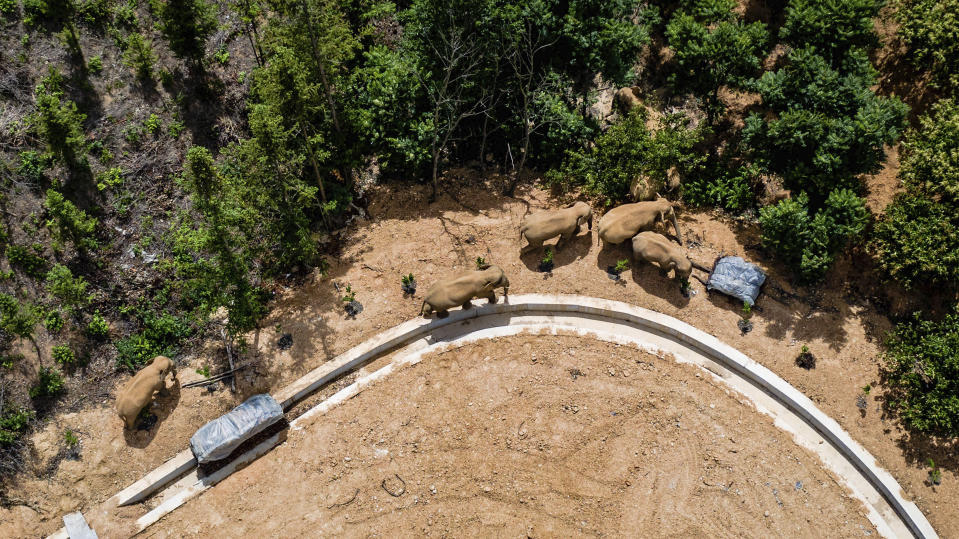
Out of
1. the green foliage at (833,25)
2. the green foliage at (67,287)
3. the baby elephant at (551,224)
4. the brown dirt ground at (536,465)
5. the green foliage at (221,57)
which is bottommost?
the brown dirt ground at (536,465)

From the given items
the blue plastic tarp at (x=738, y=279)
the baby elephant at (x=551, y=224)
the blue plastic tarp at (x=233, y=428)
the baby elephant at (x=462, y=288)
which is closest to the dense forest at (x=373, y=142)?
the blue plastic tarp at (x=738, y=279)

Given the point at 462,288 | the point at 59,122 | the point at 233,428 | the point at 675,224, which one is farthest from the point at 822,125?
the point at 59,122

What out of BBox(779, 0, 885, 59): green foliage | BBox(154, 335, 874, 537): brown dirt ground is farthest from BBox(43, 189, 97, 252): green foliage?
BBox(779, 0, 885, 59): green foliage

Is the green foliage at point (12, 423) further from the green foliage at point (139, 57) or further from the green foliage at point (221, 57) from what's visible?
the green foliage at point (221, 57)

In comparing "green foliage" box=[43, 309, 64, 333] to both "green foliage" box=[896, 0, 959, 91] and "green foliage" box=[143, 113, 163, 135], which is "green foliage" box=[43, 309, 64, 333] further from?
"green foliage" box=[896, 0, 959, 91]

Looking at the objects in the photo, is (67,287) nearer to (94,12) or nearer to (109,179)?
(109,179)
